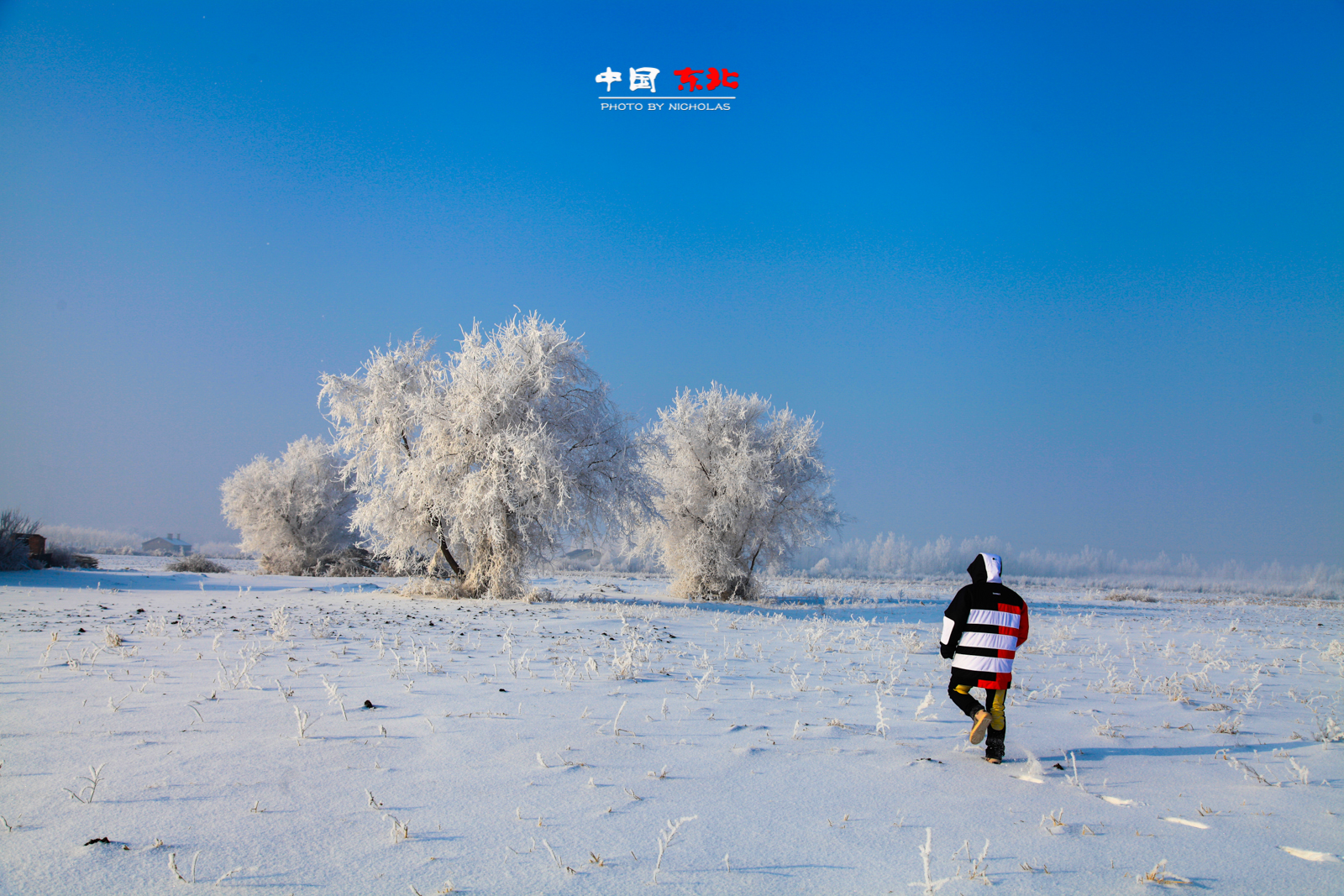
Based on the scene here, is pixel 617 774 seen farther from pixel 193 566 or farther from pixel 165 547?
pixel 165 547

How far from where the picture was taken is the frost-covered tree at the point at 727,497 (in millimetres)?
24812

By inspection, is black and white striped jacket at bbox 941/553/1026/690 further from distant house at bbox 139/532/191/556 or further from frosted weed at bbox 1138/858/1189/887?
distant house at bbox 139/532/191/556

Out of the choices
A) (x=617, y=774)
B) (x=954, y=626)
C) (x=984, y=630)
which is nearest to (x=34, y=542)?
(x=617, y=774)

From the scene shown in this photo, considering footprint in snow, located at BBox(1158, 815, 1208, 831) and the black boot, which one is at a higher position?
the black boot

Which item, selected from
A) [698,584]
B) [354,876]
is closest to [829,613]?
[698,584]

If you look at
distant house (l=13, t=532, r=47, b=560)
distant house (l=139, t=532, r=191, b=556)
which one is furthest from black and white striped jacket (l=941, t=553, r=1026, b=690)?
distant house (l=139, t=532, r=191, b=556)

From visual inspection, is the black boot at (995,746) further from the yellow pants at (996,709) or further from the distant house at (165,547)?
the distant house at (165,547)

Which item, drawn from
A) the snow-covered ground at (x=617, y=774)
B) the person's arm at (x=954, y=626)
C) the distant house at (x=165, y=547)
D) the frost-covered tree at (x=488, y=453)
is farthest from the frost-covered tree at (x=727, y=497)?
the distant house at (x=165, y=547)

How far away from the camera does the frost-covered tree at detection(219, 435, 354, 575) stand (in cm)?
3172

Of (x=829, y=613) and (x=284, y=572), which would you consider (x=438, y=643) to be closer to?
(x=829, y=613)

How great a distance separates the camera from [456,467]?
18453 millimetres

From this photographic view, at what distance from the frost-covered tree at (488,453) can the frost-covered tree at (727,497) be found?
18.2 ft

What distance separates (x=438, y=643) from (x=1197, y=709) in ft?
29.4

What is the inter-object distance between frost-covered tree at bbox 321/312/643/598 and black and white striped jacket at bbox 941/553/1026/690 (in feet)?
41.4
